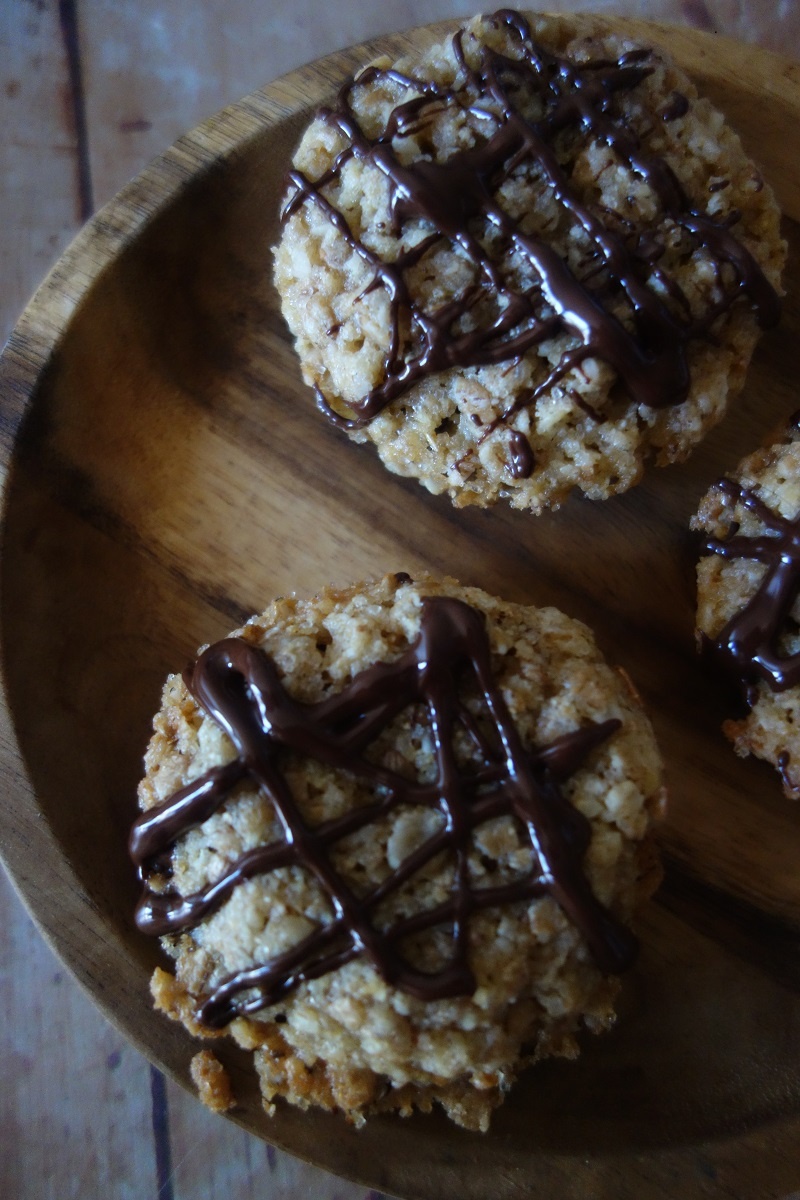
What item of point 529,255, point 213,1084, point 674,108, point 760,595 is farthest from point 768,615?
point 213,1084

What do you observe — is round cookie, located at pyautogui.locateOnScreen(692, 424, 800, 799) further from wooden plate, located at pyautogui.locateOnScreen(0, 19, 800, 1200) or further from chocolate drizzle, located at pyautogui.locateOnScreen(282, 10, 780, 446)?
chocolate drizzle, located at pyautogui.locateOnScreen(282, 10, 780, 446)

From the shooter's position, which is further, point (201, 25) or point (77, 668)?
point (201, 25)

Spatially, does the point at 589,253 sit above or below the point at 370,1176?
above

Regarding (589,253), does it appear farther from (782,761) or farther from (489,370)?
(782,761)

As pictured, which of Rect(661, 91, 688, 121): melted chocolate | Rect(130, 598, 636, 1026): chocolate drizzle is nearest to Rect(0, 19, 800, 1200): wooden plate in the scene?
Rect(661, 91, 688, 121): melted chocolate

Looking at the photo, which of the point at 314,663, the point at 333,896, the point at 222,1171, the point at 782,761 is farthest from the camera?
the point at 222,1171

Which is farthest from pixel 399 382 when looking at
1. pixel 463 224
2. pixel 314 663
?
pixel 314 663

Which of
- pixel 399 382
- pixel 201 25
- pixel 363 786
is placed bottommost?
pixel 363 786
